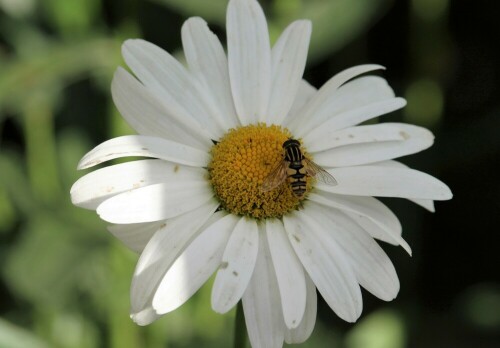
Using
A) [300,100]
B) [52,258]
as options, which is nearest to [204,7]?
[300,100]

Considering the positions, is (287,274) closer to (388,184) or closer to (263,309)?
(263,309)

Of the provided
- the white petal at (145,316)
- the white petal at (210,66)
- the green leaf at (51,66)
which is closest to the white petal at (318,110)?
the white petal at (210,66)

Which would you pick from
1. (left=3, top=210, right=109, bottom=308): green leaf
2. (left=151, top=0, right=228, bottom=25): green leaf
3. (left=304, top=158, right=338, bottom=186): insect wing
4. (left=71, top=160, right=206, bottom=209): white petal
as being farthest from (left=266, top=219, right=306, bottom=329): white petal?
(left=151, top=0, right=228, bottom=25): green leaf

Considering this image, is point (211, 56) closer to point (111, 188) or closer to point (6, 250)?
point (111, 188)

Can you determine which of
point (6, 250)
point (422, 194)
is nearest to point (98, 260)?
point (6, 250)

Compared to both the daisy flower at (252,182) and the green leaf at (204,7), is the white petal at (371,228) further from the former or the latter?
the green leaf at (204,7)

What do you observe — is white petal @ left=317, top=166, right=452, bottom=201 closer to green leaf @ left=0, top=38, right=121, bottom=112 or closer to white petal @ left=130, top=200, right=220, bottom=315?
white petal @ left=130, top=200, right=220, bottom=315
